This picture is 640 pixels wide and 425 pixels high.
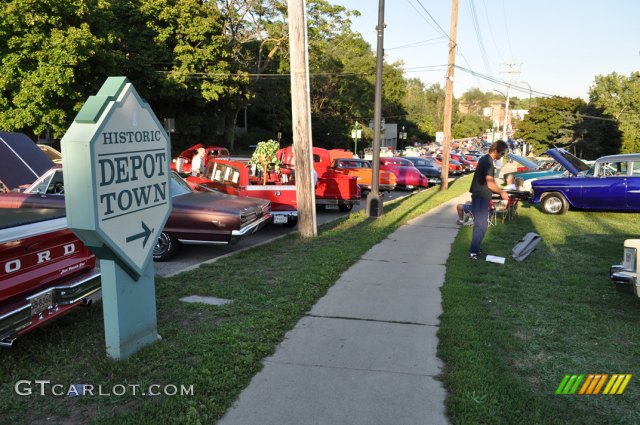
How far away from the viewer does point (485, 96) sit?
630ft

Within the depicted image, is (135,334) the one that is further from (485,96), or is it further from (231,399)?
(485,96)

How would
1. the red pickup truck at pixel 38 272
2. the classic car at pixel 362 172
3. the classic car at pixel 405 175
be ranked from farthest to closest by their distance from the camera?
the classic car at pixel 405 175 → the classic car at pixel 362 172 → the red pickup truck at pixel 38 272

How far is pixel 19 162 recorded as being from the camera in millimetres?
9977

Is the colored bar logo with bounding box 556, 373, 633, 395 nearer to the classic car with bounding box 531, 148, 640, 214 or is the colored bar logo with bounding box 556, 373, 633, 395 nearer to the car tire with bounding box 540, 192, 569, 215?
the classic car with bounding box 531, 148, 640, 214

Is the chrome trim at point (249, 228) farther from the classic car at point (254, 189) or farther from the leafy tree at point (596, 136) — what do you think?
the leafy tree at point (596, 136)

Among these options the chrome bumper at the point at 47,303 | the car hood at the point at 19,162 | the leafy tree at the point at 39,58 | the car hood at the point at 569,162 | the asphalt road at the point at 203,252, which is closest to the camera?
the chrome bumper at the point at 47,303

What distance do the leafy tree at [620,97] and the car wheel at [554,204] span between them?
3915 cm

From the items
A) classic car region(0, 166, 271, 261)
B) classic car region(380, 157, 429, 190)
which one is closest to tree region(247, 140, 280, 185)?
classic car region(0, 166, 271, 261)

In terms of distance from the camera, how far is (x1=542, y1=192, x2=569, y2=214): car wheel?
14.7 metres

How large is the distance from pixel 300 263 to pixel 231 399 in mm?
4286

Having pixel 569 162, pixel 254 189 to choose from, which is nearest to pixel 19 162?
pixel 254 189

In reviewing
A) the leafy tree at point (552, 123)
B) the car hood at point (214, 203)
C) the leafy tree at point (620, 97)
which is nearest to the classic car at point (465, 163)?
the leafy tree at point (552, 123)

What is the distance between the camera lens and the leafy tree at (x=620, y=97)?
5041 cm

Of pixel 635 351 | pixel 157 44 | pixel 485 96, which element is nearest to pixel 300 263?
pixel 635 351
